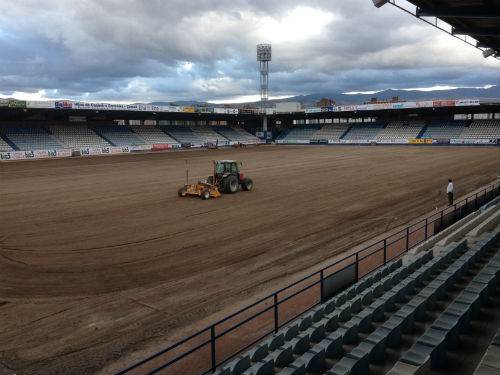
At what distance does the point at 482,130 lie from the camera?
237 feet

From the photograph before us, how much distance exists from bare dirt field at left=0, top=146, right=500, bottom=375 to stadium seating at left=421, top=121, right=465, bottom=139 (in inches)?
1964

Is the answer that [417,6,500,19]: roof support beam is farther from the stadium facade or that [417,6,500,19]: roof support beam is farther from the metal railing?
the stadium facade

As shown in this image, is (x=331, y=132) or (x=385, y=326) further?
(x=331, y=132)

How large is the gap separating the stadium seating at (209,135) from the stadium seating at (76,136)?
20.9 metres

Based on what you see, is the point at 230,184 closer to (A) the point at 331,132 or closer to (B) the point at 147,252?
(B) the point at 147,252

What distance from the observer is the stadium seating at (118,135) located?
69.1 meters

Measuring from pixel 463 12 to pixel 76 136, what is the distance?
202 feet

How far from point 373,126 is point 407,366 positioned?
8469 centimetres

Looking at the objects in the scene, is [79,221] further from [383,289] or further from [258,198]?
[383,289]

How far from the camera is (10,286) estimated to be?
10812mm

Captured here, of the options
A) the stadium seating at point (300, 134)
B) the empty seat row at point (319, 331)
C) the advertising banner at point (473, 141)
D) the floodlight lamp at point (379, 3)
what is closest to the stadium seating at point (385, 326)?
the empty seat row at point (319, 331)

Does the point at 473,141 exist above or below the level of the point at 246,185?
above

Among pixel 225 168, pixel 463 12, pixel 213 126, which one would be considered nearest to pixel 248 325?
pixel 463 12

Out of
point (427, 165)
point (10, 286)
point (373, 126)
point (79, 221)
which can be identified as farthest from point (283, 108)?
point (10, 286)
